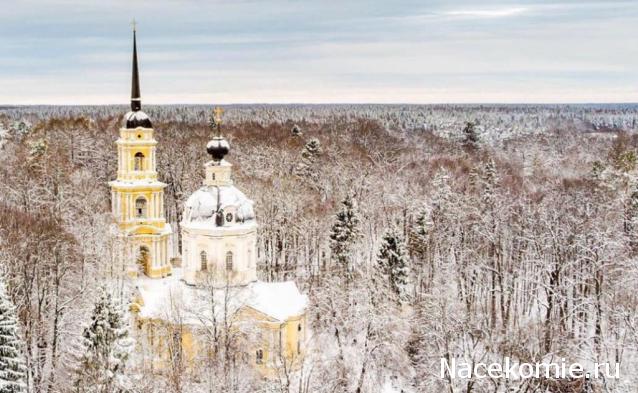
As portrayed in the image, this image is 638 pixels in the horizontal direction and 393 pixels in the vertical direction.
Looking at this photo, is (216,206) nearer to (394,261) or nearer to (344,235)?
(394,261)

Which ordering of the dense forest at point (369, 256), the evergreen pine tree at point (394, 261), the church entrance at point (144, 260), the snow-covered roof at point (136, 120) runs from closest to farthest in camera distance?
1. the dense forest at point (369, 256)
2. the snow-covered roof at point (136, 120)
3. the church entrance at point (144, 260)
4. the evergreen pine tree at point (394, 261)

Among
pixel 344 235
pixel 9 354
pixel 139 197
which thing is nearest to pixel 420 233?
pixel 344 235

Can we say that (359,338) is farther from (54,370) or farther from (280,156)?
(280,156)

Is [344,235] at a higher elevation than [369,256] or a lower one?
higher

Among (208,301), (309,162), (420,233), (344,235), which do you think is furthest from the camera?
(309,162)

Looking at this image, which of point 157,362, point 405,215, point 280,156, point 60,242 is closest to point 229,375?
point 157,362

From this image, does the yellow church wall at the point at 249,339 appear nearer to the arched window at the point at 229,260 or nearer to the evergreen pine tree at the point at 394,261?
the arched window at the point at 229,260

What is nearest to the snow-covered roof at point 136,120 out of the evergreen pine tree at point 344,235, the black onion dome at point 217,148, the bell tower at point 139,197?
the bell tower at point 139,197

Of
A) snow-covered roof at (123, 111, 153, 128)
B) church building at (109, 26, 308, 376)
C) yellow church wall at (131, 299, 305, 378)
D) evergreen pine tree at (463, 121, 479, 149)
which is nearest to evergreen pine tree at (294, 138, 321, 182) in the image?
snow-covered roof at (123, 111, 153, 128)

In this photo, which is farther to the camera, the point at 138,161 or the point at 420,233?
the point at 420,233
